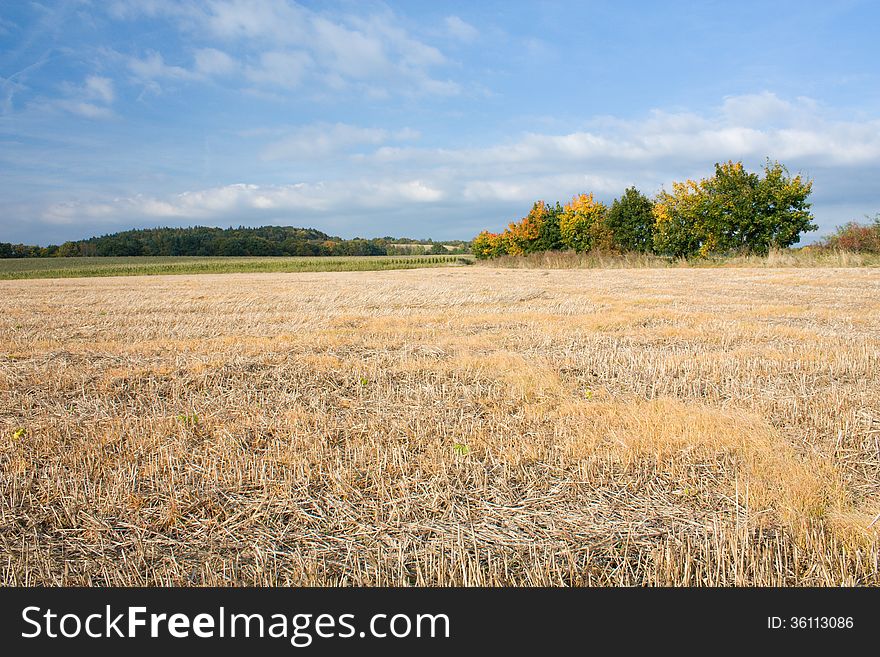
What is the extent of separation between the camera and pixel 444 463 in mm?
5145

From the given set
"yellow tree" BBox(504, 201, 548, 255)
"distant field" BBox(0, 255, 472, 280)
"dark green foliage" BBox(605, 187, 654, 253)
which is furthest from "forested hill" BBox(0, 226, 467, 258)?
"dark green foliage" BBox(605, 187, 654, 253)

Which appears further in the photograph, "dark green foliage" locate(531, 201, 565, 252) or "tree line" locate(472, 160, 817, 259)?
"dark green foliage" locate(531, 201, 565, 252)

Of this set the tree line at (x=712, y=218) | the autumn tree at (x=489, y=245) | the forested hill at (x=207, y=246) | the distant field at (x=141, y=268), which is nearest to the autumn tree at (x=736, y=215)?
the tree line at (x=712, y=218)

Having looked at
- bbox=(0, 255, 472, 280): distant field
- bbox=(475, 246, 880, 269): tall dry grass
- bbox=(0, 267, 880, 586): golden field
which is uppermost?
bbox=(0, 255, 472, 280): distant field

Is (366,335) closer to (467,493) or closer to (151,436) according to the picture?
(151,436)

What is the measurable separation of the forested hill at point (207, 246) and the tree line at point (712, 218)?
288 ft

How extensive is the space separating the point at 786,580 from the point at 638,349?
24.2 ft

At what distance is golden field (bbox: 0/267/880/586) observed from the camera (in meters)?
3.66

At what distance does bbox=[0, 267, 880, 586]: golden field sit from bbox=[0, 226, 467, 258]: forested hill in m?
123

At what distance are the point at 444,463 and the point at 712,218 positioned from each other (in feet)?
162

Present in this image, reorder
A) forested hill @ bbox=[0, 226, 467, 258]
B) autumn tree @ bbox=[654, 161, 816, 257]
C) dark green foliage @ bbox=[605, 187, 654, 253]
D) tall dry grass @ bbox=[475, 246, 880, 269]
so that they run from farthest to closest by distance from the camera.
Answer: forested hill @ bbox=[0, 226, 467, 258], dark green foliage @ bbox=[605, 187, 654, 253], autumn tree @ bbox=[654, 161, 816, 257], tall dry grass @ bbox=[475, 246, 880, 269]

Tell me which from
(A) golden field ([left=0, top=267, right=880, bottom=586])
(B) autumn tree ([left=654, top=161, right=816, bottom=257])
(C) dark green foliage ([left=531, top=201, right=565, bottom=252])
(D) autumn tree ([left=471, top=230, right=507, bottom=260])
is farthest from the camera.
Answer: (D) autumn tree ([left=471, top=230, right=507, bottom=260])

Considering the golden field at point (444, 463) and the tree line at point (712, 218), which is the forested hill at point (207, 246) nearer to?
the tree line at point (712, 218)

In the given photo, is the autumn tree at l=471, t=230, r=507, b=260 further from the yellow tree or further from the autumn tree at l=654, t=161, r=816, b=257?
the autumn tree at l=654, t=161, r=816, b=257
